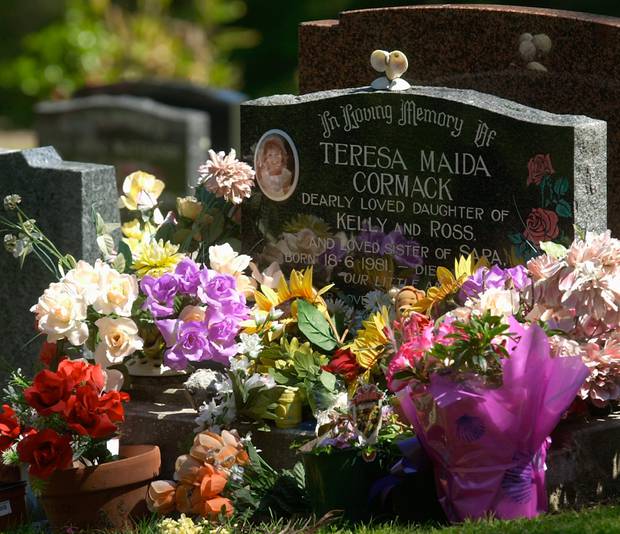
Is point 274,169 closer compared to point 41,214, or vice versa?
point 274,169

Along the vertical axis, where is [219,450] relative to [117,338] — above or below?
below

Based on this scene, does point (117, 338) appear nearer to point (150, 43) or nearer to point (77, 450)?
point (77, 450)

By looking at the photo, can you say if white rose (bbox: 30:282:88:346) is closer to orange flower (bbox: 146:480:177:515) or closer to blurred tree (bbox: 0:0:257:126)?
orange flower (bbox: 146:480:177:515)

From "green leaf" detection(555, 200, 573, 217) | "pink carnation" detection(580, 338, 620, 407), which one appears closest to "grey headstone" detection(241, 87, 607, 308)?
"green leaf" detection(555, 200, 573, 217)

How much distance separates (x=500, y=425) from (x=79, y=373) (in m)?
1.39

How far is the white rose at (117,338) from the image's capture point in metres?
4.63

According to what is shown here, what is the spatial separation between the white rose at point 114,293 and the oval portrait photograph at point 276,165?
79 centimetres

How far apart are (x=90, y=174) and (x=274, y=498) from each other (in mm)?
1899

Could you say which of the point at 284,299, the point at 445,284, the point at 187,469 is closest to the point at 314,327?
the point at 284,299

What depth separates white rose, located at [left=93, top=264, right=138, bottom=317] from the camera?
4.63 m

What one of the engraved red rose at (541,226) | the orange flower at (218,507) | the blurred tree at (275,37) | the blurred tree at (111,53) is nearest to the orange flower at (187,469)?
the orange flower at (218,507)

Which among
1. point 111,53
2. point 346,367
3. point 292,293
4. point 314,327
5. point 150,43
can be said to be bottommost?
point 346,367

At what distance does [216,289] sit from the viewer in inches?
185

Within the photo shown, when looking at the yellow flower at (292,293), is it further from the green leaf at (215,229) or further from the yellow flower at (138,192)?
the yellow flower at (138,192)
